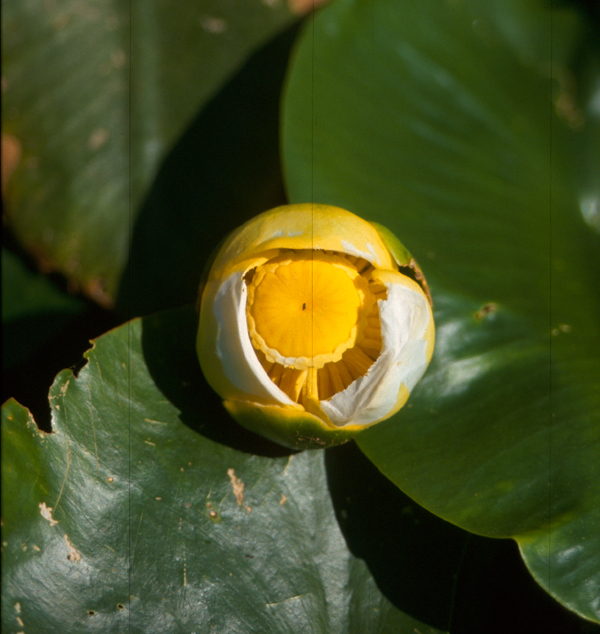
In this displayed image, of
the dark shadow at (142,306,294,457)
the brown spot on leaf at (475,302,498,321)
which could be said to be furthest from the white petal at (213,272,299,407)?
the brown spot on leaf at (475,302,498,321)

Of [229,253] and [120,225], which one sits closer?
[229,253]

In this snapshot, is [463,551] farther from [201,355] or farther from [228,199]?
[228,199]

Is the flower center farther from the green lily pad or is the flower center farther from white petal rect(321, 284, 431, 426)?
the green lily pad

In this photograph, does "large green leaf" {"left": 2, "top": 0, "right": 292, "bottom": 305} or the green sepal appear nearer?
the green sepal

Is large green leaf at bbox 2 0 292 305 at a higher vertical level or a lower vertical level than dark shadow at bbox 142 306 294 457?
higher

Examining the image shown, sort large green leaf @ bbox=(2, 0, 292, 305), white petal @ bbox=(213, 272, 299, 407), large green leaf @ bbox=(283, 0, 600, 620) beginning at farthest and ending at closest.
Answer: large green leaf @ bbox=(2, 0, 292, 305) < large green leaf @ bbox=(283, 0, 600, 620) < white petal @ bbox=(213, 272, 299, 407)

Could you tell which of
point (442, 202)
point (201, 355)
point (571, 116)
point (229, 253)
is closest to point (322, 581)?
point (201, 355)

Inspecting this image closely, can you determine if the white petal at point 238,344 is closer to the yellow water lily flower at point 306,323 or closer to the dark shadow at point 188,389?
the yellow water lily flower at point 306,323
